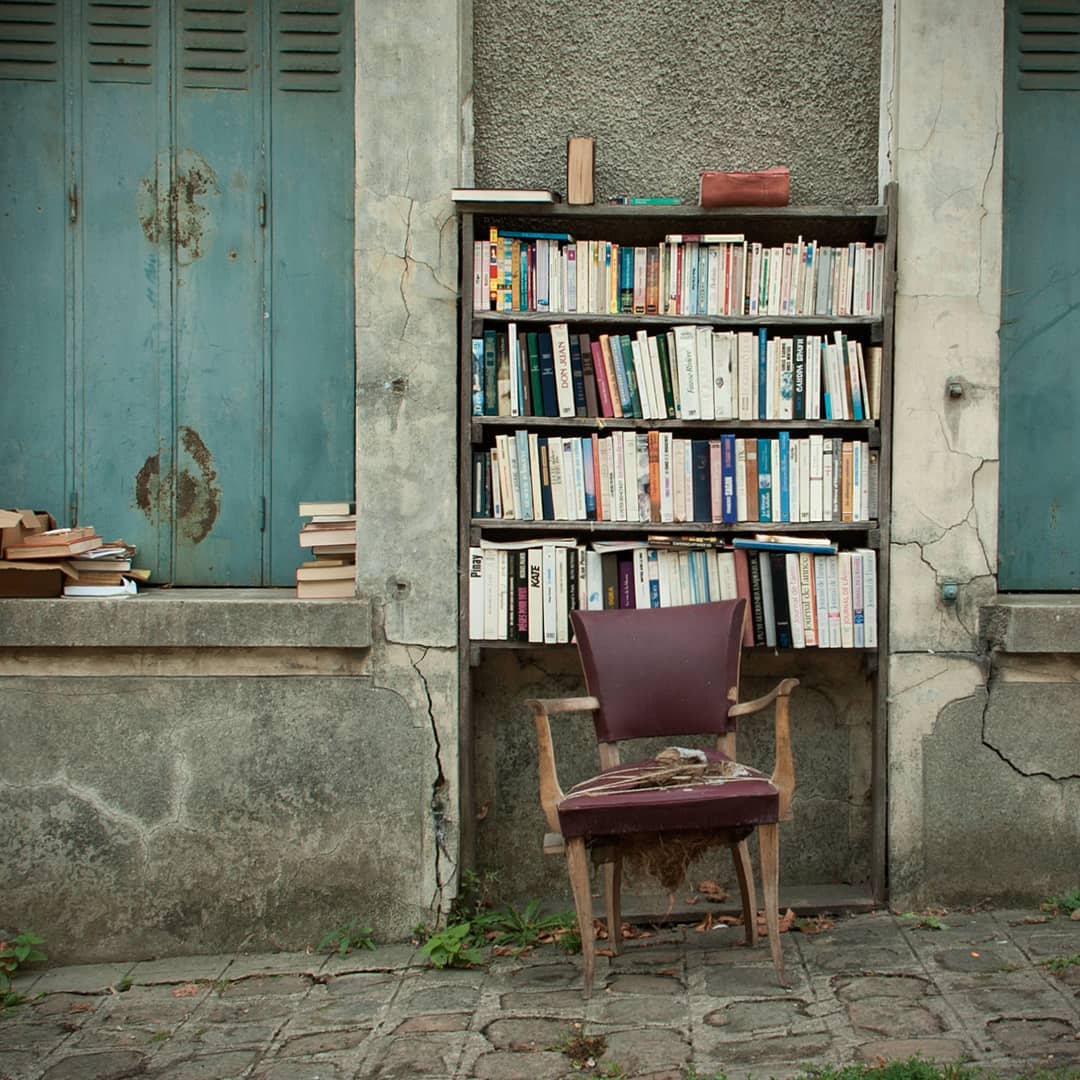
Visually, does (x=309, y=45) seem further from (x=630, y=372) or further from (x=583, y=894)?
(x=583, y=894)

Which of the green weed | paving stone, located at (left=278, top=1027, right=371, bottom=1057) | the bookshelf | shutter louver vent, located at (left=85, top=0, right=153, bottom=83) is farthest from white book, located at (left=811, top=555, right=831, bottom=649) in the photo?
shutter louver vent, located at (left=85, top=0, right=153, bottom=83)

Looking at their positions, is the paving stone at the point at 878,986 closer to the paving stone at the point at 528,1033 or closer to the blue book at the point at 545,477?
the paving stone at the point at 528,1033

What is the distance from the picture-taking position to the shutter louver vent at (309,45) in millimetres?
4539

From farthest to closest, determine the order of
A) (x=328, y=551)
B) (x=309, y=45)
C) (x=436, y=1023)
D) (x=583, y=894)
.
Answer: (x=309, y=45)
(x=328, y=551)
(x=583, y=894)
(x=436, y=1023)

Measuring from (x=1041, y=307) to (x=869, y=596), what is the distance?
1.28 meters

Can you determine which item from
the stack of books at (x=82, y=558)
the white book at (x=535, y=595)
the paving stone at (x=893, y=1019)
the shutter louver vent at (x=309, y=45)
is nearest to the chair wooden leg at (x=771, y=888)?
the paving stone at (x=893, y=1019)

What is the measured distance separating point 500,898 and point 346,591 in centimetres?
121

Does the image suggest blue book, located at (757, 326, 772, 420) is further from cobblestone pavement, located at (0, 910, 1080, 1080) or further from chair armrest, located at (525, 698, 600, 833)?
cobblestone pavement, located at (0, 910, 1080, 1080)

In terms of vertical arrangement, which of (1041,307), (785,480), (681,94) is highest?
(681,94)

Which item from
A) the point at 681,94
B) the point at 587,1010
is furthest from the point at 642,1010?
the point at 681,94

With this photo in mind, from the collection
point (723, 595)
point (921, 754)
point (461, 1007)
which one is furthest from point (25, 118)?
point (921, 754)

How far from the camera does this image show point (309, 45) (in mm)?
4543

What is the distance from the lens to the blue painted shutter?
456 centimetres

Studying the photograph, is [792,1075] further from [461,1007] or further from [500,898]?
[500,898]
